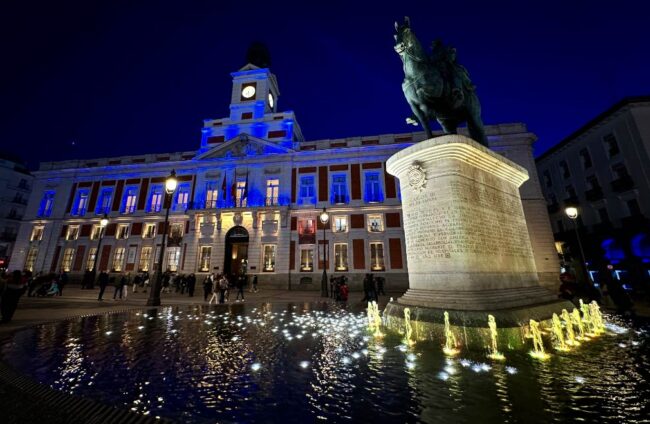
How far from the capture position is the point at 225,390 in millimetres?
3139

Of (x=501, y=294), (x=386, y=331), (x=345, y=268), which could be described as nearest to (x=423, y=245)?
(x=501, y=294)

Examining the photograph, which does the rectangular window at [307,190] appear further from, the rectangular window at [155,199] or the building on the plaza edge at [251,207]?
the rectangular window at [155,199]

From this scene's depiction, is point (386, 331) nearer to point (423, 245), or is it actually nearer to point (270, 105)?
point (423, 245)

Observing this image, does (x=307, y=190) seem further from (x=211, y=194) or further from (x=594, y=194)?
(x=594, y=194)

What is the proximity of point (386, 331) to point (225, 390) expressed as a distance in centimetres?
393

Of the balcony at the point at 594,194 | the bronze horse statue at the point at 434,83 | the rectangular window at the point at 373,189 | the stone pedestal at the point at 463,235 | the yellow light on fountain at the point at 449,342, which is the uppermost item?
the rectangular window at the point at 373,189

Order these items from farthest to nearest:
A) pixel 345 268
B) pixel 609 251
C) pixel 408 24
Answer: pixel 345 268 < pixel 609 251 < pixel 408 24

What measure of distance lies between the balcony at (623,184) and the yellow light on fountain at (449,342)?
30.2 m

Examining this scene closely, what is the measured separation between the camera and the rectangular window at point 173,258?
1126 inches

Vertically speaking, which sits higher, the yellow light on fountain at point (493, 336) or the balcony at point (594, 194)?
the balcony at point (594, 194)

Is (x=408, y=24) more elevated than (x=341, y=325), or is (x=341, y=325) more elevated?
(x=408, y=24)

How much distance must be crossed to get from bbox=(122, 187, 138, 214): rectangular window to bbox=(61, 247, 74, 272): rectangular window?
737cm

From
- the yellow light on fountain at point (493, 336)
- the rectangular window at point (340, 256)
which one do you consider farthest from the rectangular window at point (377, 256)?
the yellow light on fountain at point (493, 336)

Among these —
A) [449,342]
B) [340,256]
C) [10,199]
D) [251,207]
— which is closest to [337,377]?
[449,342]
